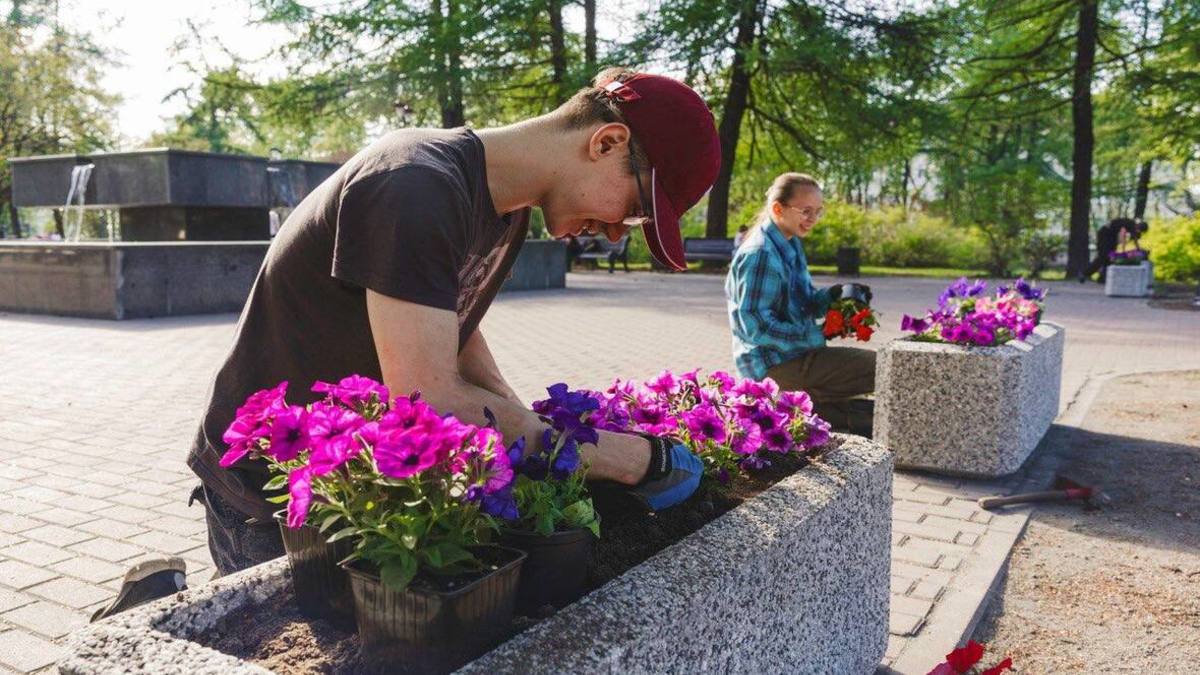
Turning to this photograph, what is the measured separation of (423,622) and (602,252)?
81.6ft

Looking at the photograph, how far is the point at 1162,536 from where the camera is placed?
4324mm

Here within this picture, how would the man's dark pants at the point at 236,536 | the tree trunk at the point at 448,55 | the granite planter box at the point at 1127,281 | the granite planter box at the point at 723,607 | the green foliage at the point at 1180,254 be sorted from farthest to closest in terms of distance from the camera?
1. the tree trunk at the point at 448,55
2. the green foliage at the point at 1180,254
3. the granite planter box at the point at 1127,281
4. the man's dark pants at the point at 236,536
5. the granite planter box at the point at 723,607

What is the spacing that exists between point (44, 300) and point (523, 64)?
15.2 metres

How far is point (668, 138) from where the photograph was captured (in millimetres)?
2059

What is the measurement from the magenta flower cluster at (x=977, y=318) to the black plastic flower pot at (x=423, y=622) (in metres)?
4.24

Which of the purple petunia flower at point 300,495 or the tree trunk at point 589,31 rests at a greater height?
the tree trunk at point 589,31

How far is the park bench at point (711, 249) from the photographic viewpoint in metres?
23.4

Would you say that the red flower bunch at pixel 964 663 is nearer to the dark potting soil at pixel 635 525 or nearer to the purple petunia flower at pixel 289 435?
the dark potting soil at pixel 635 525

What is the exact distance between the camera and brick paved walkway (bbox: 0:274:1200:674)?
349 cm

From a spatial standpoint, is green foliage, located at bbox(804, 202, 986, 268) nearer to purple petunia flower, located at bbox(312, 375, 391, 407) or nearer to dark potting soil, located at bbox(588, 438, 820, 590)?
dark potting soil, located at bbox(588, 438, 820, 590)

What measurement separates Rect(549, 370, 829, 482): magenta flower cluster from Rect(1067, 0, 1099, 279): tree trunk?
22.2 metres

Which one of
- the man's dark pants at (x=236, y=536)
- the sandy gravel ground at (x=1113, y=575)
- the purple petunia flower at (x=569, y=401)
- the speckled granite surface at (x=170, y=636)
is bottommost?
the sandy gravel ground at (x=1113, y=575)

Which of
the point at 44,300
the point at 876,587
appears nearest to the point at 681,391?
the point at 876,587

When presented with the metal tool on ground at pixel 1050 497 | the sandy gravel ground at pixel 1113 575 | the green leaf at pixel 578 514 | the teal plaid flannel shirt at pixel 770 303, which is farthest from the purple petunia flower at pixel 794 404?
the teal plaid flannel shirt at pixel 770 303
